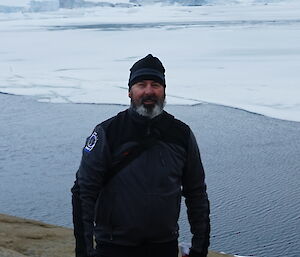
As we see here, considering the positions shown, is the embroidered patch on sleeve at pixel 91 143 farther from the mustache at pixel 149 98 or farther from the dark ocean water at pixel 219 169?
the dark ocean water at pixel 219 169

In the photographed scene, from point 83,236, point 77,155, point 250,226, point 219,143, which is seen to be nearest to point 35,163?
point 77,155

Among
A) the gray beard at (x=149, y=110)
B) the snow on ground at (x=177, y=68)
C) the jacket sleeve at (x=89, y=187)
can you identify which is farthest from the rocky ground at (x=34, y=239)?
the snow on ground at (x=177, y=68)

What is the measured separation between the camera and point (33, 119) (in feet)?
28.4

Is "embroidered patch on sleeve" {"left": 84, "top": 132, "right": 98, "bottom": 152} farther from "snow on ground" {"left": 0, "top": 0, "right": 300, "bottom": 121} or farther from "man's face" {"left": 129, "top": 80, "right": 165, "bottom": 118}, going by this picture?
"snow on ground" {"left": 0, "top": 0, "right": 300, "bottom": 121}

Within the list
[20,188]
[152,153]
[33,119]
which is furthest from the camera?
[33,119]

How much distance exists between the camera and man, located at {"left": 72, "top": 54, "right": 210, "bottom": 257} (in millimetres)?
1656

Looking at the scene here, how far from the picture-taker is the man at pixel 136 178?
1656 millimetres

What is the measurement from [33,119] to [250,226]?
16.9 ft

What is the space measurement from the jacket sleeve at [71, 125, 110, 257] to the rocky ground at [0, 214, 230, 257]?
130cm

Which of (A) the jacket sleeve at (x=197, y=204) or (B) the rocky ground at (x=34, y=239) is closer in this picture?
(A) the jacket sleeve at (x=197, y=204)

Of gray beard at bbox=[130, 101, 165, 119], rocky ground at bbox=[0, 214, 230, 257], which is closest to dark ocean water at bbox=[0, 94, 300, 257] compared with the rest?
rocky ground at bbox=[0, 214, 230, 257]

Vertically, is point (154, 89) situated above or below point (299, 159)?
above

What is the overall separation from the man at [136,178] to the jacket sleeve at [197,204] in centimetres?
2

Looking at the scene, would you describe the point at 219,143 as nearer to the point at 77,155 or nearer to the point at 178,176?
the point at 77,155
